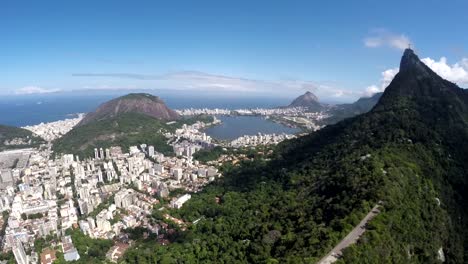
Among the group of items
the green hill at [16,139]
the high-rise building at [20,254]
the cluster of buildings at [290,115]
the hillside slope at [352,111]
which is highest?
the hillside slope at [352,111]

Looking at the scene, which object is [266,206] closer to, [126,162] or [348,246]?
[348,246]

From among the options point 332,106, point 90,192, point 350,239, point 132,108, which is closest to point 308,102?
point 332,106

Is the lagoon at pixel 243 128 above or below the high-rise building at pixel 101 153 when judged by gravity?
above

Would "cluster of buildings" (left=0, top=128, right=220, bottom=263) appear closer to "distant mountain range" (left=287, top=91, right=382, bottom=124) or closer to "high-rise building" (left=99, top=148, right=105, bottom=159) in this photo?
"high-rise building" (left=99, top=148, right=105, bottom=159)

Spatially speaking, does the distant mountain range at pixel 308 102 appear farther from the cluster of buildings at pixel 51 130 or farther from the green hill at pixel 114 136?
the cluster of buildings at pixel 51 130

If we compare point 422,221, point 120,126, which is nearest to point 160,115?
point 120,126

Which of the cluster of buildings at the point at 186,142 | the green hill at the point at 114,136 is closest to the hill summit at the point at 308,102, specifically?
the cluster of buildings at the point at 186,142

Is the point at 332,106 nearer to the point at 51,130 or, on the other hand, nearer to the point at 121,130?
the point at 121,130

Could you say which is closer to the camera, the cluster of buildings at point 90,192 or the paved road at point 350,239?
the paved road at point 350,239
